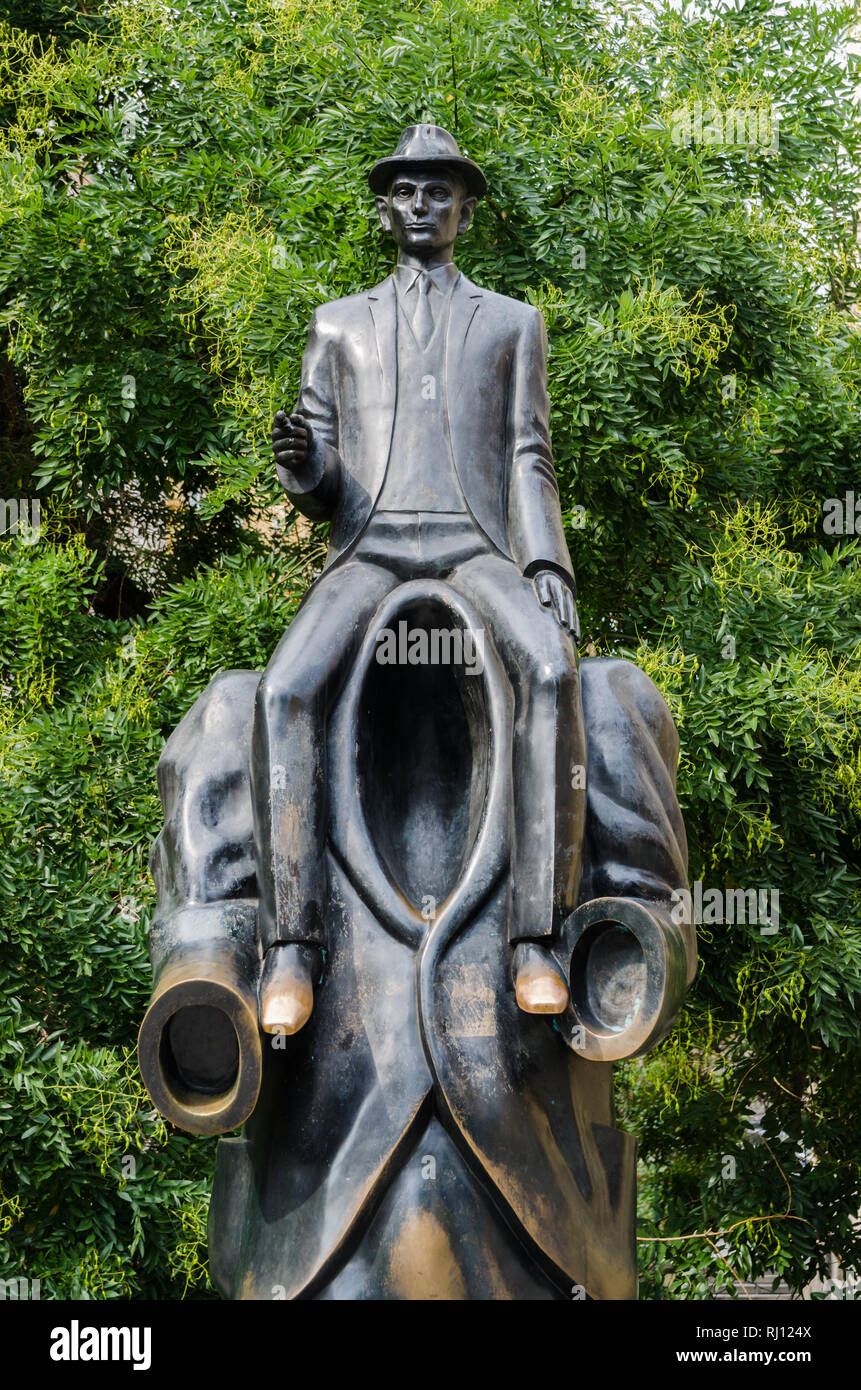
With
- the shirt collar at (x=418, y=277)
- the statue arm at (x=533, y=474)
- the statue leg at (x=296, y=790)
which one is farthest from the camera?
the shirt collar at (x=418, y=277)

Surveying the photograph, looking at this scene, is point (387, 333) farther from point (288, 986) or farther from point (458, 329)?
point (288, 986)

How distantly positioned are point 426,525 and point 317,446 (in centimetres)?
38

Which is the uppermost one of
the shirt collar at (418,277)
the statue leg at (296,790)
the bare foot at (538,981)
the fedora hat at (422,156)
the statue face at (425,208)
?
the fedora hat at (422,156)

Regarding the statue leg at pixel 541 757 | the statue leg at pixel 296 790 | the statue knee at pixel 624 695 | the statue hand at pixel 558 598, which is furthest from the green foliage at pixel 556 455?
the statue leg at pixel 296 790

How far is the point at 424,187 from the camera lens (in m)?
5.52

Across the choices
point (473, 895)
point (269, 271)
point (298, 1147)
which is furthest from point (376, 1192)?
point (269, 271)

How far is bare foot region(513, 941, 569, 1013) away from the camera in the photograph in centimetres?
463

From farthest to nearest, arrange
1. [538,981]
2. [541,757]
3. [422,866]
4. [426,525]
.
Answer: [426,525] → [422,866] → [541,757] → [538,981]

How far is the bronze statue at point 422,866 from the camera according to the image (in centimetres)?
467

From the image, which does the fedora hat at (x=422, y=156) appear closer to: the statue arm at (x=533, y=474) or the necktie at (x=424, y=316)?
the necktie at (x=424, y=316)

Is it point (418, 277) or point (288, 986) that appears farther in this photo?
point (418, 277)

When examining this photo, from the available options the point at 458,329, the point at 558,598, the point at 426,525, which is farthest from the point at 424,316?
the point at 558,598

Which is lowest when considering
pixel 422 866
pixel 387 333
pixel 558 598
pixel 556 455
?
pixel 422 866

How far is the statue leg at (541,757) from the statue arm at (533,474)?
0.56 ft
